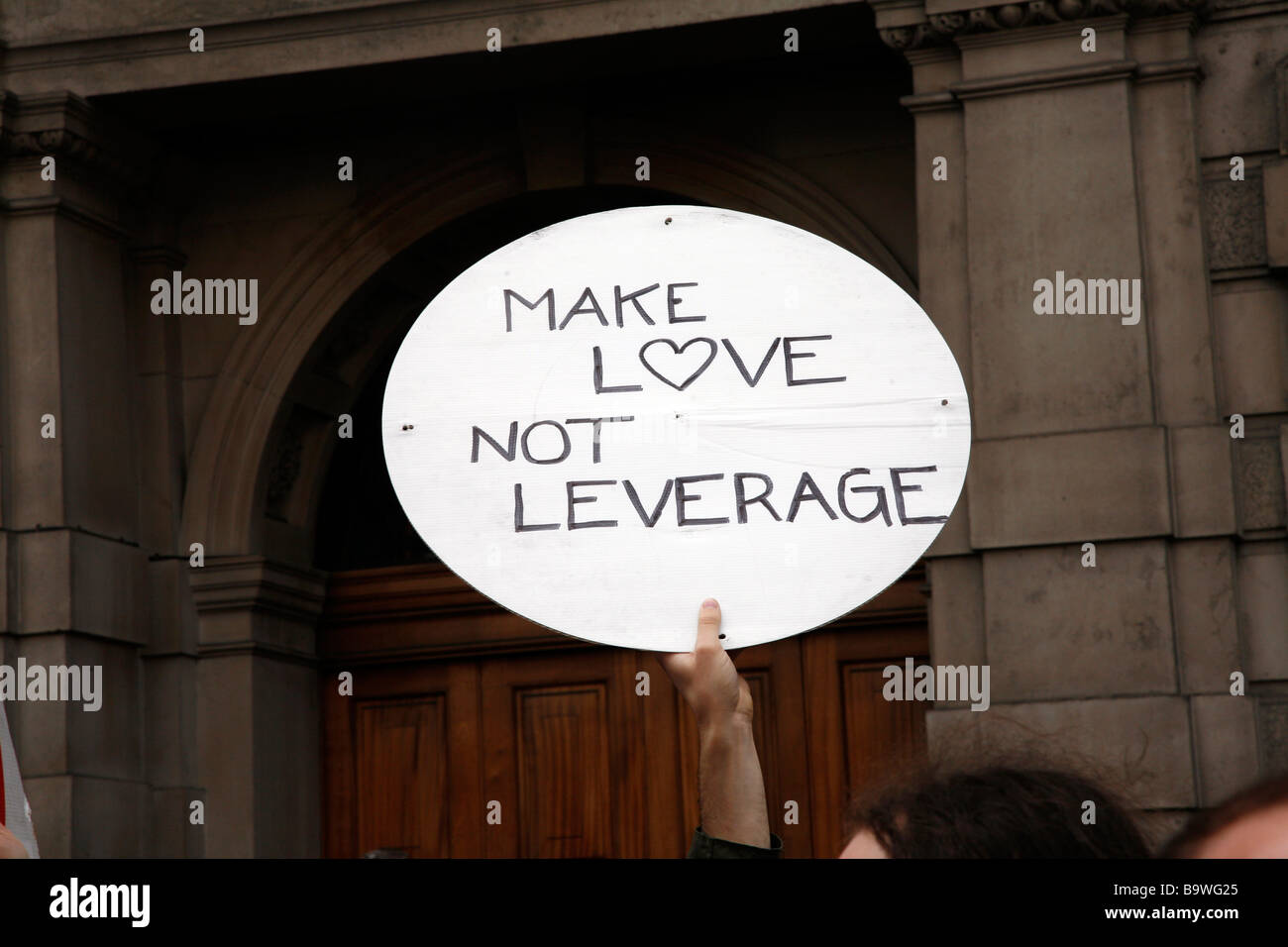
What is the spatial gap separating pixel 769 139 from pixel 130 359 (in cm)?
304

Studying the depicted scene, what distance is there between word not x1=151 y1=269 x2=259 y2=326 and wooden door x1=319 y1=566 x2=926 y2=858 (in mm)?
1350

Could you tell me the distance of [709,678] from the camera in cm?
262

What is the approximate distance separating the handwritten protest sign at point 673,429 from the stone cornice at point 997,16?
3.80 meters

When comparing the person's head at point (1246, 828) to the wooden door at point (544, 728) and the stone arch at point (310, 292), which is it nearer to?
the wooden door at point (544, 728)

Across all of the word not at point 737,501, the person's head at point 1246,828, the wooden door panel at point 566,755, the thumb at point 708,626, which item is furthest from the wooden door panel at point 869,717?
the person's head at point 1246,828

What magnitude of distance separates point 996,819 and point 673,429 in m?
1.46

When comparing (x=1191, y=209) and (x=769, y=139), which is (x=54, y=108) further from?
(x=1191, y=209)

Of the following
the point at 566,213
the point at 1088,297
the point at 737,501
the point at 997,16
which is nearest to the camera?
the point at 737,501

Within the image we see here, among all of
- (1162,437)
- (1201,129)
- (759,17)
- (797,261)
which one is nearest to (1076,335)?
(1162,437)

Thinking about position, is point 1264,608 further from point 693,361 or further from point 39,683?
point 39,683

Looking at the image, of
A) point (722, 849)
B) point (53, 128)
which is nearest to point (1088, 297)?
point (53, 128)

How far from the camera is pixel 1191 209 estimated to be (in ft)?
21.5

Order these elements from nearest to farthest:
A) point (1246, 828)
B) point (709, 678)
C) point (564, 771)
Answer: point (1246, 828), point (709, 678), point (564, 771)

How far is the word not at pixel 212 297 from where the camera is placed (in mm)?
8375
